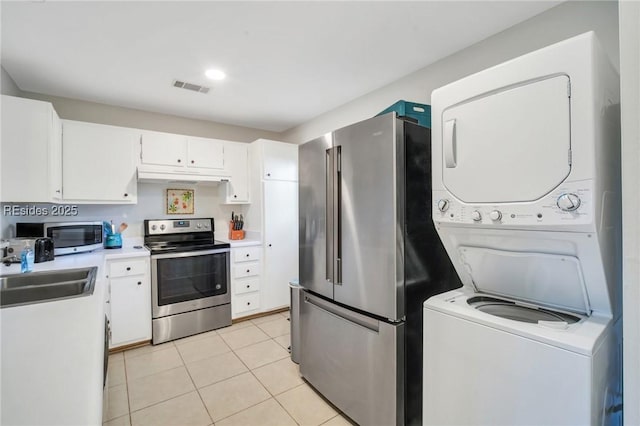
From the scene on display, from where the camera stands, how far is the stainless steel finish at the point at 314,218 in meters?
1.97

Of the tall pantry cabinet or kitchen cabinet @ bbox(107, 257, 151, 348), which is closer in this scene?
Answer: kitchen cabinet @ bbox(107, 257, 151, 348)

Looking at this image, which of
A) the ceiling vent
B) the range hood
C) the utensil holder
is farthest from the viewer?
the range hood

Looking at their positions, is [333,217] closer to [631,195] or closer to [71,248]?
[631,195]

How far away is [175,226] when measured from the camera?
3.51m

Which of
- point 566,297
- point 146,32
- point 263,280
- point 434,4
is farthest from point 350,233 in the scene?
point 263,280

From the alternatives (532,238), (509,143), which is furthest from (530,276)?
(509,143)

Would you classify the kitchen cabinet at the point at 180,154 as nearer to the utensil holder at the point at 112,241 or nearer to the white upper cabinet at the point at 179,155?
the white upper cabinet at the point at 179,155

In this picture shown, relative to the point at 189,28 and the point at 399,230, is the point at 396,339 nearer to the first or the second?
the point at 399,230

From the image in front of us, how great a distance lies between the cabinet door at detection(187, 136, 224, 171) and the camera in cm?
339

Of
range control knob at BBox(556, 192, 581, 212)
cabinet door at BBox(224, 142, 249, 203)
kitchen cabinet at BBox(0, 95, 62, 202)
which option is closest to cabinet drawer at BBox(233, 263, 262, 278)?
cabinet door at BBox(224, 142, 249, 203)

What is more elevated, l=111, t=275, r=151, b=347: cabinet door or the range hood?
the range hood

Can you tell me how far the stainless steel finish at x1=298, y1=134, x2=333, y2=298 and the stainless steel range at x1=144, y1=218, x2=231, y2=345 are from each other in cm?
147

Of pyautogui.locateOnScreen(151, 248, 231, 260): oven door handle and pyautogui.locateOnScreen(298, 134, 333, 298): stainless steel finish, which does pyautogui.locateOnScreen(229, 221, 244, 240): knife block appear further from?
pyautogui.locateOnScreen(298, 134, 333, 298): stainless steel finish

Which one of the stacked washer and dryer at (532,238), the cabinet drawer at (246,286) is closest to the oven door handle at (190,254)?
the cabinet drawer at (246,286)
